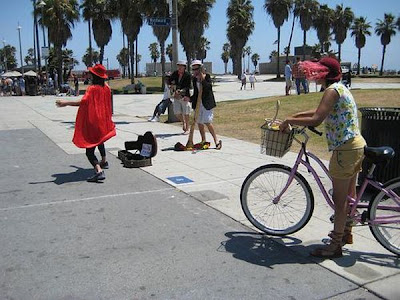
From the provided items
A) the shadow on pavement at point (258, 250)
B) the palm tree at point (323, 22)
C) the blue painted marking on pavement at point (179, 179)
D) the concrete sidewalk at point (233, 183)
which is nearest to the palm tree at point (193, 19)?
the concrete sidewalk at point (233, 183)

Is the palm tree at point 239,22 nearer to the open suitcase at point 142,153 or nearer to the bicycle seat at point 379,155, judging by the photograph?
the open suitcase at point 142,153

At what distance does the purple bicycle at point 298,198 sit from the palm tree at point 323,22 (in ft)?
237

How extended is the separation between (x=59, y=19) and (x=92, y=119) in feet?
132

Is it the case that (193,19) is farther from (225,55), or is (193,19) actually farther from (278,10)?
(225,55)

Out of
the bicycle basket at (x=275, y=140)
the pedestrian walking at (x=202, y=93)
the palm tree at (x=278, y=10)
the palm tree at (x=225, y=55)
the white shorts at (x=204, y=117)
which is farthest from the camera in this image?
the palm tree at (x=225, y=55)

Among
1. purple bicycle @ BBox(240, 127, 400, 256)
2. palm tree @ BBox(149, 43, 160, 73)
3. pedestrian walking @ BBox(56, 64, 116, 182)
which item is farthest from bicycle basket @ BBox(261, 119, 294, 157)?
palm tree @ BBox(149, 43, 160, 73)

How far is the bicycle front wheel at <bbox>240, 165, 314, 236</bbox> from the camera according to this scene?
14.5 feet

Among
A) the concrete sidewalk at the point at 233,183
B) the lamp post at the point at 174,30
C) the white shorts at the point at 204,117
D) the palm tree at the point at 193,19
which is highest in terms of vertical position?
the palm tree at the point at 193,19

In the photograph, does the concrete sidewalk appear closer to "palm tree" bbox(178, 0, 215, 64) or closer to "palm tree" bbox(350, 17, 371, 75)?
"palm tree" bbox(178, 0, 215, 64)

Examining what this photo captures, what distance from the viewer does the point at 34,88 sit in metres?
35.6

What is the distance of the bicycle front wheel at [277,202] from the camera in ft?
14.5

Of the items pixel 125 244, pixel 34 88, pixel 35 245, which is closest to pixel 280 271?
pixel 125 244

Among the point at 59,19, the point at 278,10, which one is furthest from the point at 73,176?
the point at 278,10

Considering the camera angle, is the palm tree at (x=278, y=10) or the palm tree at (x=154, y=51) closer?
the palm tree at (x=278, y=10)
